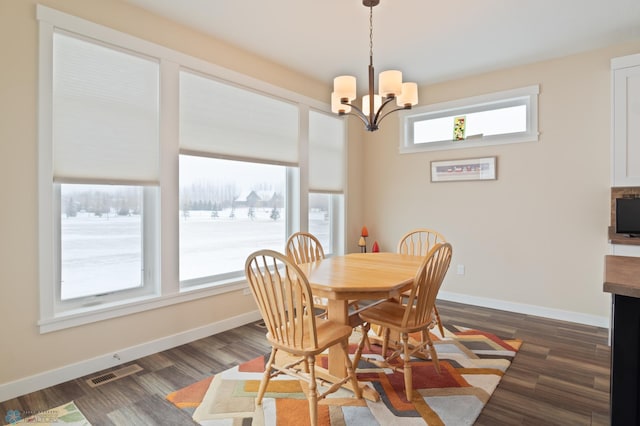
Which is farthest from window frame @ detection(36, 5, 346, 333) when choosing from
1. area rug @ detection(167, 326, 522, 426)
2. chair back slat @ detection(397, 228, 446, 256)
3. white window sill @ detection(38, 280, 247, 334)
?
chair back slat @ detection(397, 228, 446, 256)

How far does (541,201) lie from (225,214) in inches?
132

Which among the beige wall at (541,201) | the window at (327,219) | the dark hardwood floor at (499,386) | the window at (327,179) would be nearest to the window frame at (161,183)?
the window at (327,179)

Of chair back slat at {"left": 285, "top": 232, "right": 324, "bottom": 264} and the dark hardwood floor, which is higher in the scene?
chair back slat at {"left": 285, "top": 232, "right": 324, "bottom": 264}

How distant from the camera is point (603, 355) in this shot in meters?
2.82

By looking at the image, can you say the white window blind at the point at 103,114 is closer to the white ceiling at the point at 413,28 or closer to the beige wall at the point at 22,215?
the beige wall at the point at 22,215

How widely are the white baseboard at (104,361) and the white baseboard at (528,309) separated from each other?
270 centimetres

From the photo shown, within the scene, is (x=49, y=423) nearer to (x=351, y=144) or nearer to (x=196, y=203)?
(x=196, y=203)

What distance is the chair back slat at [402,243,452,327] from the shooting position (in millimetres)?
2086

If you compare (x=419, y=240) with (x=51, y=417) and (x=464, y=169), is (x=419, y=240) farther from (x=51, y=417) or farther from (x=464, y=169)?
(x=51, y=417)

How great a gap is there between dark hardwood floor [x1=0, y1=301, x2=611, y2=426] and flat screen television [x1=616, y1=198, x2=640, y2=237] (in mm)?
992

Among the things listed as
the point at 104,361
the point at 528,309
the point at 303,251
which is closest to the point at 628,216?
the point at 528,309

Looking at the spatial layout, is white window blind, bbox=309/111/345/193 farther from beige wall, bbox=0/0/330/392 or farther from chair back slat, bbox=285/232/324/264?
beige wall, bbox=0/0/330/392

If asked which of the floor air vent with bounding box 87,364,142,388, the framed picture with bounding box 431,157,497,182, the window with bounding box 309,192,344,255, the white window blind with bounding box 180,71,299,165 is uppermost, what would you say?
the white window blind with bounding box 180,71,299,165

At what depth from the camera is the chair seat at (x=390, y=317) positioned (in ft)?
7.22
